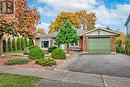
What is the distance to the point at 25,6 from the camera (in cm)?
1981

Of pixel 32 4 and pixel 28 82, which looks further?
pixel 32 4

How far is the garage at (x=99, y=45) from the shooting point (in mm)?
37906

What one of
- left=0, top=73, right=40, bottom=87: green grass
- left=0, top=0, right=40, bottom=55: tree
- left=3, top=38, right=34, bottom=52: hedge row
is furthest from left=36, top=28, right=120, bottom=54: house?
left=0, top=73, right=40, bottom=87: green grass

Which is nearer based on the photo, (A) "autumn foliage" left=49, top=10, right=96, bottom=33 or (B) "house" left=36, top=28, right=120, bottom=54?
(B) "house" left=36, top=28, right=120, bottom=54

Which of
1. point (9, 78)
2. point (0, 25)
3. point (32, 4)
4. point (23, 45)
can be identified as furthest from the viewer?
point (23, 45)

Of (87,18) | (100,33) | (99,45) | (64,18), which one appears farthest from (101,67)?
(87,18)

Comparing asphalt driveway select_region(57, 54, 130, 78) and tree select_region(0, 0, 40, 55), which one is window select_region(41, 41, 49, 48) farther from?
asphalt driveway select_region(57, 54, 130, 78)

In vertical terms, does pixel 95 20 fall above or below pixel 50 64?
above

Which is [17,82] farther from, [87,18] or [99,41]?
[87,18]

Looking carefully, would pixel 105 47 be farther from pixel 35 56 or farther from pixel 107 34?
pixel 35 56

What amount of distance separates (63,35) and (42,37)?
10.6 meters

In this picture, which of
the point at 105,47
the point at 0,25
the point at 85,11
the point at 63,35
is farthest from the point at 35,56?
the point at 85,11

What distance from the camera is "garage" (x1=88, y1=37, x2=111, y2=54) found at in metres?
37.9

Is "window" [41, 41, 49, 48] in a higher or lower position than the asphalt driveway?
higher
